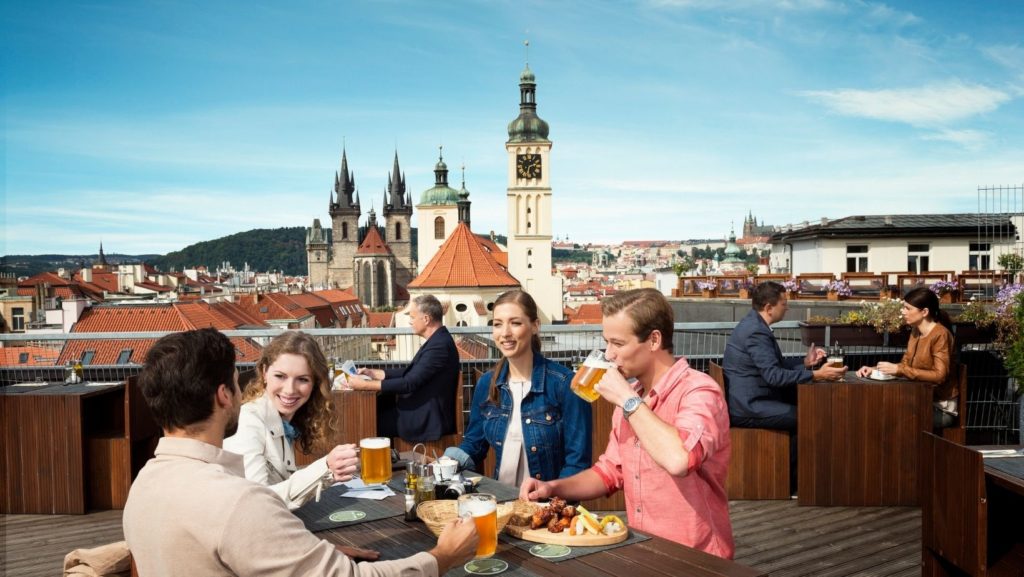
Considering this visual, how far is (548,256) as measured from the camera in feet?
184

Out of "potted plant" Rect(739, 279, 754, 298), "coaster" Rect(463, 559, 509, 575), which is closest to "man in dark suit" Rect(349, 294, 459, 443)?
"coaster" Rect(463, 559, 509, 575)

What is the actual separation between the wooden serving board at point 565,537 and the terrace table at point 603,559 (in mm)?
37

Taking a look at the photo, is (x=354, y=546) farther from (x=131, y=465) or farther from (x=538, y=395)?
(x=131, y=465)

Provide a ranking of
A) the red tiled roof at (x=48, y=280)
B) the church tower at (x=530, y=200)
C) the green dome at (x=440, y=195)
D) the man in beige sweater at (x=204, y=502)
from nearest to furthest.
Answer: the man in beige sweater at (x=204, y=502)
the red tiled roof at (x=48, y=280)
the church tower at (x=530, y=200)
the green dome at (x=440, y=195)

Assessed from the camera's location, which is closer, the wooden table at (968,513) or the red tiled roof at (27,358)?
the wooden table at (968,513)

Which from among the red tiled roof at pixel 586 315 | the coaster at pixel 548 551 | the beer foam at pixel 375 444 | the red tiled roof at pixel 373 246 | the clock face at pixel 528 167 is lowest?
the red tiled roof at pixel 586 315

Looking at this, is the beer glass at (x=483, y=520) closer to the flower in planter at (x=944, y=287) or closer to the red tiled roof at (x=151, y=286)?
the flower in planter at (x=944, y=287)

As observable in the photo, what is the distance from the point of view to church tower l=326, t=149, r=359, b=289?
343 ft

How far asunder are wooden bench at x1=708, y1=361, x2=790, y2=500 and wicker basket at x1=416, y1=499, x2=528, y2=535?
3328 millimetres

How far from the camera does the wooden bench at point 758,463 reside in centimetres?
538

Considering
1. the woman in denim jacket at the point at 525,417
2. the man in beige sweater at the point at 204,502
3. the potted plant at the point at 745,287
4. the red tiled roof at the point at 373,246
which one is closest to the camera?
the man in beige sweater at the point at 204,502

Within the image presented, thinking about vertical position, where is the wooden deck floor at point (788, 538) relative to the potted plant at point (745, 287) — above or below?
below

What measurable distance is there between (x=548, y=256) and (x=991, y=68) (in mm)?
38509

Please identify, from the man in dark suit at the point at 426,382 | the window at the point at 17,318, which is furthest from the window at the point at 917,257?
the window at the point at 17,318
